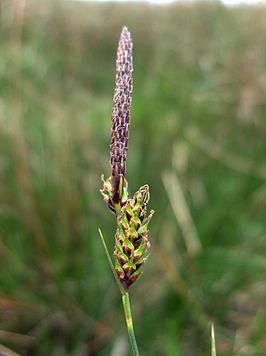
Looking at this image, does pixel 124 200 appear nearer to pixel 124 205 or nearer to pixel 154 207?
pixel 124 205

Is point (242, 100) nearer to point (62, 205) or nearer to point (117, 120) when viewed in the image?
point (62, 205)

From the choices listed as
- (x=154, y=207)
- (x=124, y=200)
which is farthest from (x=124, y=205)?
(x=154, y=207)

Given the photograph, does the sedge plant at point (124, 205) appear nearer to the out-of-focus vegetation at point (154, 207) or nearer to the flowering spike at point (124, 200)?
the flowering spike at point (124, 200)

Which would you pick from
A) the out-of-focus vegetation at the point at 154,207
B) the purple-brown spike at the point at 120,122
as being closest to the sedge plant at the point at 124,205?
the purple-brown spike at the point at 120,122

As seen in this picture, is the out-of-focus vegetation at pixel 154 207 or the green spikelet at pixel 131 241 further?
the out-of-focus vegetation at pixel 154 207

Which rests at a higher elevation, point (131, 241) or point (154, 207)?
point (154, 207)

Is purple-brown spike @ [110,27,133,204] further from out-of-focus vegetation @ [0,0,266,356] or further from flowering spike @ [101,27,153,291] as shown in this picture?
out-of-focus vegetation @ [0,0,266,356]

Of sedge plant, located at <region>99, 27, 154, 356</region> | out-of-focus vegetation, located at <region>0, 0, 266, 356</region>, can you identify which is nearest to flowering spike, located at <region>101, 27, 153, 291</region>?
sedge plant, located at <region>99, 27, 154, 356</region>
